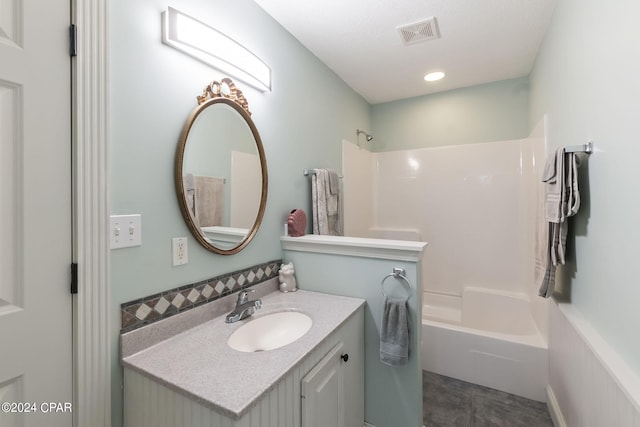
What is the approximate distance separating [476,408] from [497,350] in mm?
404

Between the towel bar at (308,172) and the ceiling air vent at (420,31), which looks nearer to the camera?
the ceiling air vent at (420,31)

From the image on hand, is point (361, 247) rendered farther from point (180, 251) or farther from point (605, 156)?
point (605, 156)

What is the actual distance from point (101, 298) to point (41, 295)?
153mm

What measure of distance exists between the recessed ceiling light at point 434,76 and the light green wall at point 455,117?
1.27ft

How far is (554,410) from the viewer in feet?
5.51

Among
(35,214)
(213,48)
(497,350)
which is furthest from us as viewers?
(497,350)

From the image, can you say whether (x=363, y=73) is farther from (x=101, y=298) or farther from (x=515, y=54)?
(x=101, y=298)

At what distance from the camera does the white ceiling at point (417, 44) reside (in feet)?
5.49

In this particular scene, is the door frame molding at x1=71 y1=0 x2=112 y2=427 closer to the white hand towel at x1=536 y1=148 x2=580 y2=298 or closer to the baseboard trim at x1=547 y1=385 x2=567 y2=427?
the white hand towel at x1=536 y1=148 x2=580 y2=298

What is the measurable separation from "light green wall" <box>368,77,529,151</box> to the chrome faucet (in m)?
2.47

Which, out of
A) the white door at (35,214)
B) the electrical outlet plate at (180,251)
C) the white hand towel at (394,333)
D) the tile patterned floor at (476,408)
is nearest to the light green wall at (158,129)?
the electrical outlet plate at (180,251)

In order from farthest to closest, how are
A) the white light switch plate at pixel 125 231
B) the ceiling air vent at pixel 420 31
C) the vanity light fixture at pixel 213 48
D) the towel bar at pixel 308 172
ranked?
the towel bar at pixel 308 172 → the ceiling air vent at pixel 420 31 → the vanity light fixture at pixel 213 48 → the white light switch plate at pixel 125 231

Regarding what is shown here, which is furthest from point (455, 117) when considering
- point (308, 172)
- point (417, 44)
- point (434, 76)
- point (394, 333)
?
point (394, 333)

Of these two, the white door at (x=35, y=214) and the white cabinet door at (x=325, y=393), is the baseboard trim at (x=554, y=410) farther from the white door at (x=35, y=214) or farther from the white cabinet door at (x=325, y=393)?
the white door at (x=35, y=214)
